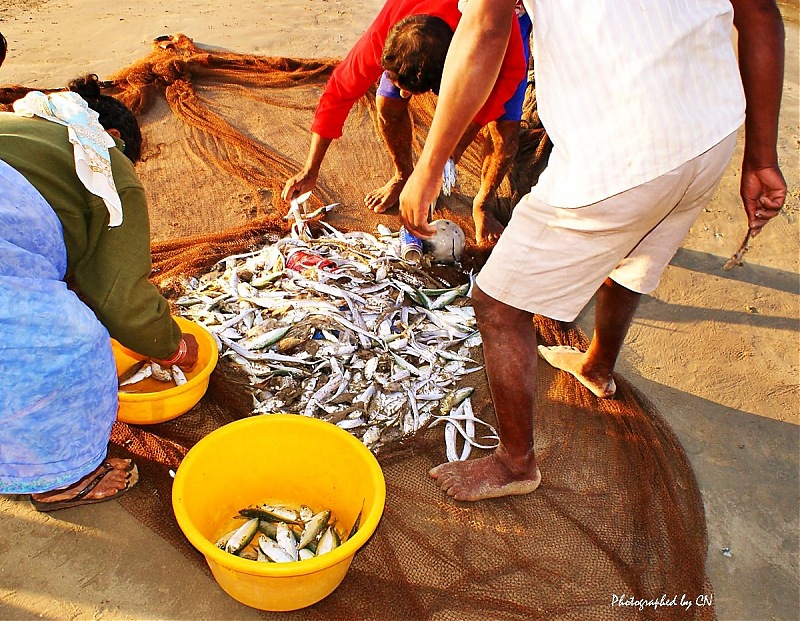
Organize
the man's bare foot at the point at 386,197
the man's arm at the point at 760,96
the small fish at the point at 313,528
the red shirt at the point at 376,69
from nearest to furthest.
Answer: the man's arm at the point at 760,96
the small fish at the point at 313,528
the red shirt at the point at 376,69
the man's bare foot at the point at 386,197

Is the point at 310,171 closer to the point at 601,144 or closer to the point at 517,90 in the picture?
the point at 517,90

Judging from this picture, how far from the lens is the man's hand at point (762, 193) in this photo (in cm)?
223

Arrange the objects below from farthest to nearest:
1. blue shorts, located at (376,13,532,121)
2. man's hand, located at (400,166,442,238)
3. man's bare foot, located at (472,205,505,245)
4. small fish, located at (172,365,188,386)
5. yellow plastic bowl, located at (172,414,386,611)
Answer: man's bare foot, located at (472,205,505,245) < blue shorts, located at (376,13,532,121) < small fish, located at (172,365,188,386) < man's hand, located at (400,166,442,238) < yellow plastic bowl, located at (172,414,386,611)

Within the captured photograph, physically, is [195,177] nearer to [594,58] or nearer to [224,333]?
[224,333]

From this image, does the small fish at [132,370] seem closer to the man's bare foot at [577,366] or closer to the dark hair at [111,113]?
the dark hair at [111,113]

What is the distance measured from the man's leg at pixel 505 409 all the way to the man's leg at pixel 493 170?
168cm

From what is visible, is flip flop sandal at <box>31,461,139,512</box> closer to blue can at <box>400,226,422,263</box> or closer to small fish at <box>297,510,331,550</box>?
small fish at <box>297,510,331,550</box>

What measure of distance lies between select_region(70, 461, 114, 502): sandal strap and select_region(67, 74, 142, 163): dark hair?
116cm

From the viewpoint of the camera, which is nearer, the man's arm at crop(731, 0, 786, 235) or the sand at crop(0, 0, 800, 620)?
the man's arm at crop(731, 0, 786, 235)

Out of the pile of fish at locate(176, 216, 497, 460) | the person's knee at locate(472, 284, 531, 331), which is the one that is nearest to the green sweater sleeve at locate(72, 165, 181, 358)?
the pile of fish at locate(176, 216, 497, 460)

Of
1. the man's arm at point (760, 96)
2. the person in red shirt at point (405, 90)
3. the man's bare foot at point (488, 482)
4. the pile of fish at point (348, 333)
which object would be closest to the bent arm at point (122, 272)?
the pile of fish at point (348, 333)

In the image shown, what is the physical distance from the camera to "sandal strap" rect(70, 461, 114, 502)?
2.38 m

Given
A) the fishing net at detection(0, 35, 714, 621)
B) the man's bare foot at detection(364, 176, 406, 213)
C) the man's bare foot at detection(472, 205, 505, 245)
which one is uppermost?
the man's bare foot at detection(364, 176, 406, 213)

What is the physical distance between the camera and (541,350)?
10.8ft
